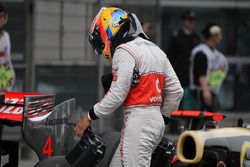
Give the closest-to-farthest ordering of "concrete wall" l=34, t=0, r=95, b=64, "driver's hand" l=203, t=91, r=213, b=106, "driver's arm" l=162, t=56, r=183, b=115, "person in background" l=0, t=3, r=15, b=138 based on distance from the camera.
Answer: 1. "driver's arm" l=162, t=56, r=183, b=115
2. "person in background" l=0, t=3, r=15, b=138
3. "driver's hand" l=203, t=91, r=213, b=106
4. "concrete wall" l=34, t=0, r=95, b=64

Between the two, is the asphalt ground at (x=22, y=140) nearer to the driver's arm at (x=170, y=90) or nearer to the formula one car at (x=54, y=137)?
the formula one car at (x=54, y=137)

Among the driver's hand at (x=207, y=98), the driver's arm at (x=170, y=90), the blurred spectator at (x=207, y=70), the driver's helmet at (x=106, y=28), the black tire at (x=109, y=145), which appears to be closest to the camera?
the driver's helmet at (x=106, y=28)

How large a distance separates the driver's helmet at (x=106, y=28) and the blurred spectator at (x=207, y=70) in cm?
420

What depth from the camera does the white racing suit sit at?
18.5ft

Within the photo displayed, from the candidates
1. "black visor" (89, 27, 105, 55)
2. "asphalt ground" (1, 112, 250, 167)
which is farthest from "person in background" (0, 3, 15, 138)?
"black visor" (89, 27, 105, 55)

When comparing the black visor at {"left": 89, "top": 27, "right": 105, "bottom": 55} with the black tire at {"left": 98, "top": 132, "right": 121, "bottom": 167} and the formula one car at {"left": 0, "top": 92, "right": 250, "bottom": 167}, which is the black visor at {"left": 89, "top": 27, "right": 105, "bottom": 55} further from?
the black tire at {"left": 98, "top": 132, "right": 121, "bottom": 167}

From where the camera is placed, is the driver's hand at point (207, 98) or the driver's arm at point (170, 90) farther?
the driver's hand at point (207, 98)

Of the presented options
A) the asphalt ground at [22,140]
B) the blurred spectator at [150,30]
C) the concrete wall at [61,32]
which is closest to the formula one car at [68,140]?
the asphalt ground at [22,140]

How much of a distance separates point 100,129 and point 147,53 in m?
4.70

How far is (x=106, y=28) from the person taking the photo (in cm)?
587

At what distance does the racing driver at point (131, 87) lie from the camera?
566 centimetres

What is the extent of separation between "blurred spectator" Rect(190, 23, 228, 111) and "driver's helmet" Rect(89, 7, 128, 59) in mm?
4199

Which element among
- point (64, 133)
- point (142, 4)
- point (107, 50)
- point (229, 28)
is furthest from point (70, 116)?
point (229, 28)

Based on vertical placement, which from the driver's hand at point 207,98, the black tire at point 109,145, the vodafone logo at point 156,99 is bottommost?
the black tire at point 109,145
